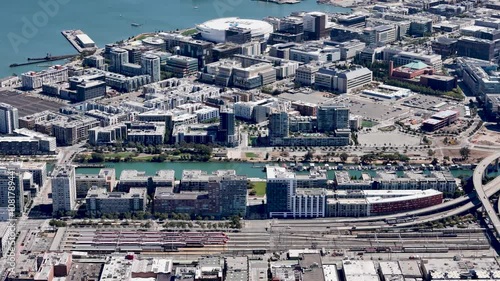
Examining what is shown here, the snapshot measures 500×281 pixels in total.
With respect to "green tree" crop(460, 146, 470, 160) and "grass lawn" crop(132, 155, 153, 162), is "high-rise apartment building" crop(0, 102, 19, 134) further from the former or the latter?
"green tree" crop(460, 146, 470, 160)

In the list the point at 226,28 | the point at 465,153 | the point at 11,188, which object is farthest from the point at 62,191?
the point at 226,28

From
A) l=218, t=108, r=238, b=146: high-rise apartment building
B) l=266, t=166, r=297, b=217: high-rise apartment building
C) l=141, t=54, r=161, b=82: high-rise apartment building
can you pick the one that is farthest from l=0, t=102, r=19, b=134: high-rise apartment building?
l=266, t=166, r=297, b=217: high-rise apartment building

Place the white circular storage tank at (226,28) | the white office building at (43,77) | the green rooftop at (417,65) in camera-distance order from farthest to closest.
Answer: the white circular storage tank at (226,28) < the green rooftop at (417,65) < the white office building at (43,77)

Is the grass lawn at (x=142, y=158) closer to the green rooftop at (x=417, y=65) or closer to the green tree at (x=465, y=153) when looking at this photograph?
the green tree at (x=465, y=153)

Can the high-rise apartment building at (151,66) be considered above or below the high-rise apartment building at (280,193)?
above

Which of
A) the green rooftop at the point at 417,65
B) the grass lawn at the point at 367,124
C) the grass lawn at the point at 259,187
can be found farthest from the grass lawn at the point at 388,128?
the green rooftop at the point at 417,65

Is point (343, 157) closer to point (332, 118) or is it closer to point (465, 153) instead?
point (332, 118)

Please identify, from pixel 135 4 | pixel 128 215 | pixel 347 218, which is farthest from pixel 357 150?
pixel 135 4
